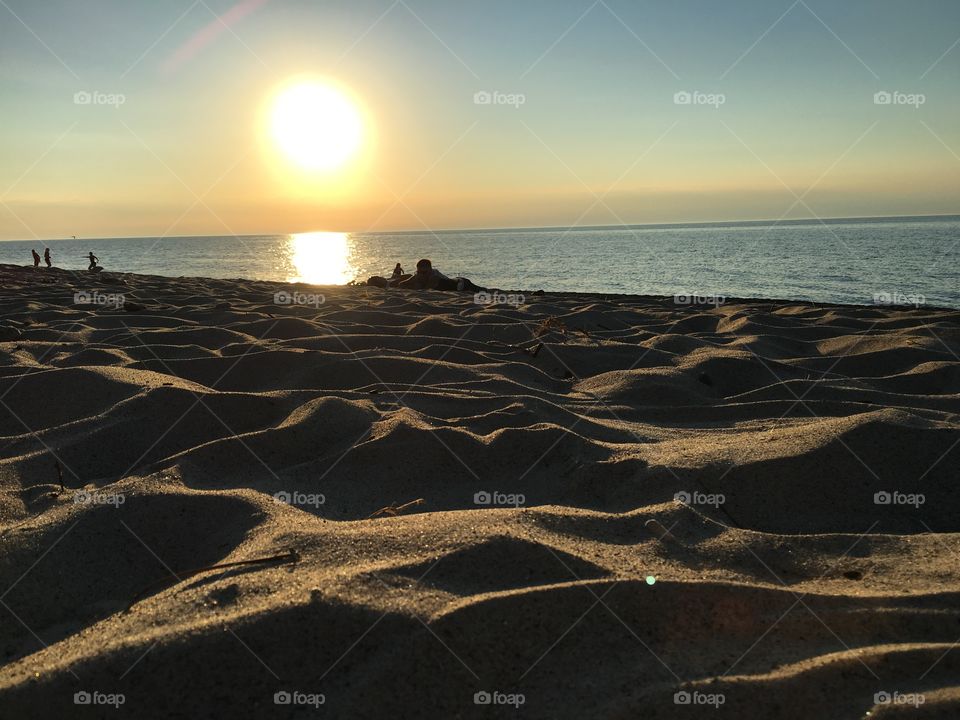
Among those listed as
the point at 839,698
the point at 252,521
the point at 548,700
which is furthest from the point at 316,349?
the point at 839,698

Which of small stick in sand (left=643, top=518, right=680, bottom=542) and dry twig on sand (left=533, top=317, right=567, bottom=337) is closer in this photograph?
small stick in sand (left=643, top=518, right=680, bottom=542)

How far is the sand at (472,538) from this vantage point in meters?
1.38

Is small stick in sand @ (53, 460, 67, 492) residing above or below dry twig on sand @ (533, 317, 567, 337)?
below

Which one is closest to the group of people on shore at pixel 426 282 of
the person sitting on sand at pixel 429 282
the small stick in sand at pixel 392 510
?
the person sitting on sand at pixel 429 282

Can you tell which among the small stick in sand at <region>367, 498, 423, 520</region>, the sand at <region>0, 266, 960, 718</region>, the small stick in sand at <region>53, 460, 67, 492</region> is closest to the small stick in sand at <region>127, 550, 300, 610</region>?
the sand at <region>0, 266, 960, 718</region>

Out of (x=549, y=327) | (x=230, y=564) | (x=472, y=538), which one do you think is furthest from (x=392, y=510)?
(x=549, y=327)

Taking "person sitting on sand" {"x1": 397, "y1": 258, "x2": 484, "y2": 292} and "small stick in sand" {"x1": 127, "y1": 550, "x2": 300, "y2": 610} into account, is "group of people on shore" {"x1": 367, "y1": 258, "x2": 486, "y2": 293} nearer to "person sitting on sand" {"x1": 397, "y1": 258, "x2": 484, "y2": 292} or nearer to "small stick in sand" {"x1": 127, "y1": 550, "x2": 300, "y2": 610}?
"person sitting on sand" {"x1": 397, "y1": 258, "x2": 484, "y2": 292}

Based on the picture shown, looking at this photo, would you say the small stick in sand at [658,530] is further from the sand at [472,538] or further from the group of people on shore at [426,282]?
the group of people on shore at [426,282]

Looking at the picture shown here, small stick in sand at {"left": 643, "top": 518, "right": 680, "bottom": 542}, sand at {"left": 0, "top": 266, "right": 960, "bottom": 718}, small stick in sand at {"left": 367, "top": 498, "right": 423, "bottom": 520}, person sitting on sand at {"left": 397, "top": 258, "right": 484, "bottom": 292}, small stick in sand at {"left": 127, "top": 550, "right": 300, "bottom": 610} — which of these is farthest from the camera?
person sitting on sand at {"left": 397, "top": 258, "right": 484, "bottom": 292}

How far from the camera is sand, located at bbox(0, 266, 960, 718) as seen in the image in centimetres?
138

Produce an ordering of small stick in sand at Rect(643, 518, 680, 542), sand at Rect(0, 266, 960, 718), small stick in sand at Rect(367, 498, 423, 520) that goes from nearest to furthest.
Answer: sand at Rect(0, 266, 960, 718) → small stick in sand at Rect(643, 518, 680, 542) → small stick in sand at Rect(367, 498, 423, 520)

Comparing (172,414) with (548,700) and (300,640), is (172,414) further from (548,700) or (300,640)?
(548,700)

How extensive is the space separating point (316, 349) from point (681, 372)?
2.68m

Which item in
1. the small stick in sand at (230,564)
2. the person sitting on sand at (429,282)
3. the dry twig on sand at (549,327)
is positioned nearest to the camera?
the small stick in sand at (230,564)
